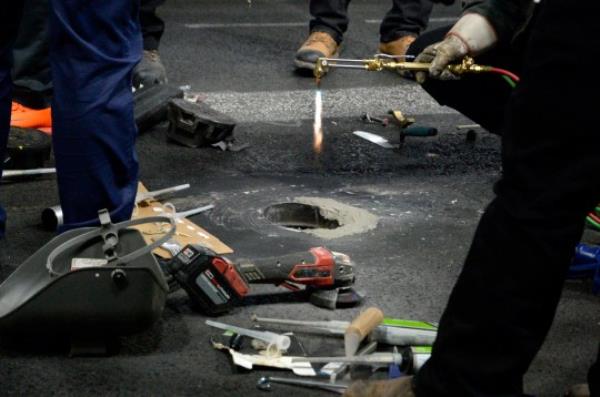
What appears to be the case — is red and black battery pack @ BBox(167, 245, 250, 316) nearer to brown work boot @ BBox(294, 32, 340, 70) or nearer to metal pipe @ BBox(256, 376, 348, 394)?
metal pipe @ BBox(256, 376, 348, 394)

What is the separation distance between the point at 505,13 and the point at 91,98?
3.95ft

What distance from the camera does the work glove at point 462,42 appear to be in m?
3.02

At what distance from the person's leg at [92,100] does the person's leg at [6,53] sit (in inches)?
5.2

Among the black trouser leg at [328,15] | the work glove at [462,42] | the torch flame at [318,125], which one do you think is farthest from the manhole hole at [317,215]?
the black trouser leg at [328,15]

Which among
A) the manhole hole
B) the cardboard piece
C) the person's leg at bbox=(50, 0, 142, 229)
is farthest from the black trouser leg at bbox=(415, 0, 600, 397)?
the manhole hole

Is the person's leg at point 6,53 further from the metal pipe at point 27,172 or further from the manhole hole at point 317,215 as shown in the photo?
the manhole hole at point 317,215

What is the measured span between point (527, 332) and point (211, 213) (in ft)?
5.08

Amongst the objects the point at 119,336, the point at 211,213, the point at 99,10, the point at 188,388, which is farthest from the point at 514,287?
the point at 211,213

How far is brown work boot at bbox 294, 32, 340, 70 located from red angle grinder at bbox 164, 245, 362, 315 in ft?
7.70

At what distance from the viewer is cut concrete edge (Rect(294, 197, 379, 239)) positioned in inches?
122

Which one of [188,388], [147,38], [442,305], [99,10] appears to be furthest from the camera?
[147,38]

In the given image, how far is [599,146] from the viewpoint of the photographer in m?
1.70

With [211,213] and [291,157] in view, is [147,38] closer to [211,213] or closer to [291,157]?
[291,157]

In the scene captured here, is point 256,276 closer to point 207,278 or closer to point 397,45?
point 207,278
